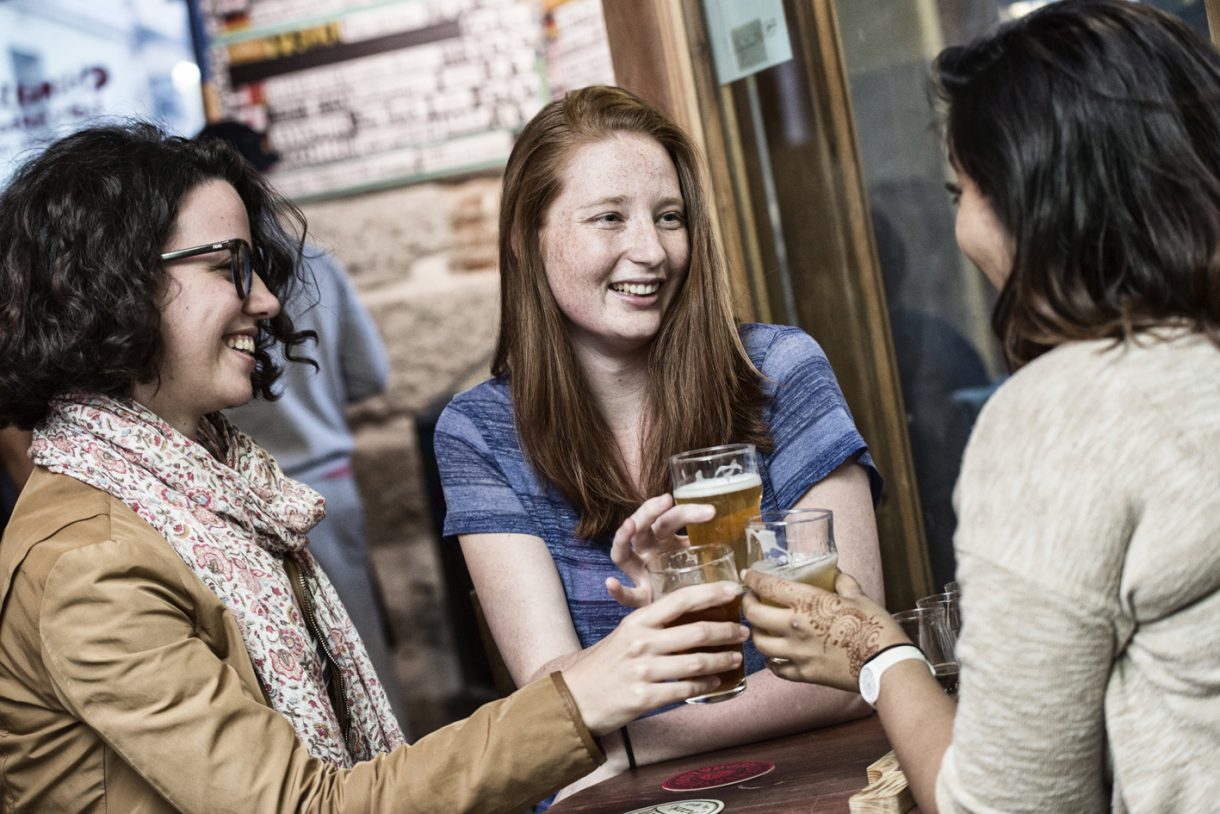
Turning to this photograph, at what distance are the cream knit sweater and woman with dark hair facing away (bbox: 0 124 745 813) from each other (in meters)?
0.41

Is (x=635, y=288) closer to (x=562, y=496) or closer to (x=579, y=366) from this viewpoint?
(x=579, y=366)

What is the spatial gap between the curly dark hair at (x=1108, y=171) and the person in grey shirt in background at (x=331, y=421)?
9.71 feet

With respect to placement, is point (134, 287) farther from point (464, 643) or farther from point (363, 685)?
point (464, 643)

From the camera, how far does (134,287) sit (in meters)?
1.81

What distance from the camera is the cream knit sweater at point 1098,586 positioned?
1.11 meters

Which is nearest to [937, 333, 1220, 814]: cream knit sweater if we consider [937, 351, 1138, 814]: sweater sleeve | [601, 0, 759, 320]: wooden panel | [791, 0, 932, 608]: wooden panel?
[937, 351, 1138, 814]: sweater sleeve

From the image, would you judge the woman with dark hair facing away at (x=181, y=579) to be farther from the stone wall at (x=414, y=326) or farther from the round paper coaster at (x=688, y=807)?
the stone wall at (x=414, y=326)

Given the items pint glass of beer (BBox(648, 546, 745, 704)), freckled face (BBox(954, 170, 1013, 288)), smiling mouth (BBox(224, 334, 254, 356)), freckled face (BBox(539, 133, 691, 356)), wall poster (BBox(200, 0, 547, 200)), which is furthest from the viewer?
wall poster (BBox(200, 0, 547, 200))

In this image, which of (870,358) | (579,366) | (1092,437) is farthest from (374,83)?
(1092,437)

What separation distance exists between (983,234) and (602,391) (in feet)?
3.54

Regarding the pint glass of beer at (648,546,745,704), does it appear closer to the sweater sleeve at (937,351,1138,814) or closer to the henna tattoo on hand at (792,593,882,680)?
the henna tattoo on hand at (792,593,882,680)

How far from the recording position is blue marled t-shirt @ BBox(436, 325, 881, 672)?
2100 millimetres

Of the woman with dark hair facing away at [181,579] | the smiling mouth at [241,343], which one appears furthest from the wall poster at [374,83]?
the smiling mouth at [241,343]

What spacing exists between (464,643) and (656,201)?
2970 millimetres
